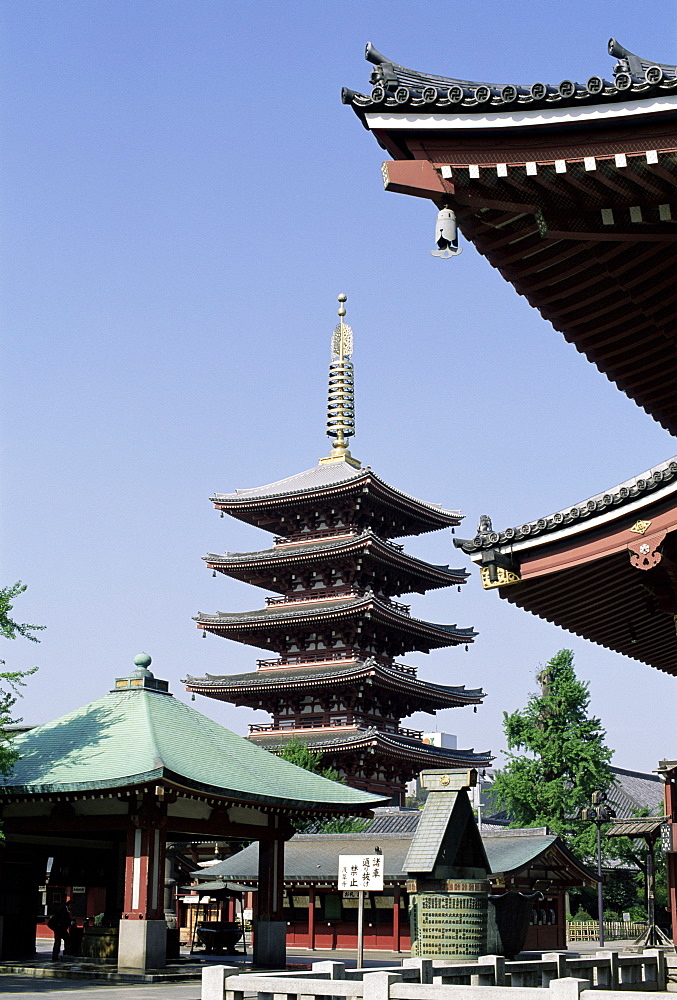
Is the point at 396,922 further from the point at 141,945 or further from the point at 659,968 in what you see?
the point at 659,968

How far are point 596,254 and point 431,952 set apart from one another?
8101 millimetres

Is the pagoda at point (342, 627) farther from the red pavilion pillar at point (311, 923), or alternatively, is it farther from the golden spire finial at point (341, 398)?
the red pavilion pillar at point (311, 923)

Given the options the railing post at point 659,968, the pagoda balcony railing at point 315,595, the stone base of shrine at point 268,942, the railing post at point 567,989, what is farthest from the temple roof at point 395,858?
the railing post at point 567,989

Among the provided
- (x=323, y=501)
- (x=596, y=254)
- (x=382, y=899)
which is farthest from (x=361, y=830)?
(x=596, y=254)

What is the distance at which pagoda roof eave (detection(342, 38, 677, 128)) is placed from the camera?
9.16 metres

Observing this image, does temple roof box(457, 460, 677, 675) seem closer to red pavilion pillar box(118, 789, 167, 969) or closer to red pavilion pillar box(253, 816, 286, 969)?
red pavilion pillar box(118, 789, 167, 969)

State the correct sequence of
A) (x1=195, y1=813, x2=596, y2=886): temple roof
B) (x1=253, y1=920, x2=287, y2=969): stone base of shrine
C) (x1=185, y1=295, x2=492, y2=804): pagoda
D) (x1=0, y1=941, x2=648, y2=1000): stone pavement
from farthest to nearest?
(x1=185, y1=295, x2=492, y2=804): pagoda, (x1=195, y1=813, x2=596, y2=886): temple roof, (x1=253, y1=920, x2=287, y2=969): stone base of shrine, (x1=0, y1=941, x2=648, y2=1000): stone pavement

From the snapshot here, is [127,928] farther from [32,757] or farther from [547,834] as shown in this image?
[547,834]

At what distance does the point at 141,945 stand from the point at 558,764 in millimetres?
27620

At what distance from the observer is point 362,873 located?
17516 mm

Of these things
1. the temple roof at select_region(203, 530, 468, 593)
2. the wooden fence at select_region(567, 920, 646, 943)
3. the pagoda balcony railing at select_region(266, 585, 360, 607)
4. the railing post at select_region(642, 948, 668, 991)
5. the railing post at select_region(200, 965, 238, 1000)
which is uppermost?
the temple roof at select_region(203, 530, 468, 593)

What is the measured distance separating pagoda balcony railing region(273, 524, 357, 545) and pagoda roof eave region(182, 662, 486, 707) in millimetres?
6508

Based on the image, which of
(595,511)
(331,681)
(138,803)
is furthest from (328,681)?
(595,511)

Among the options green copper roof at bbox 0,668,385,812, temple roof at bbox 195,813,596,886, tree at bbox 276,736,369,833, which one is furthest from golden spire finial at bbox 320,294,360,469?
green copper roof at bbox 0,668,385,812
